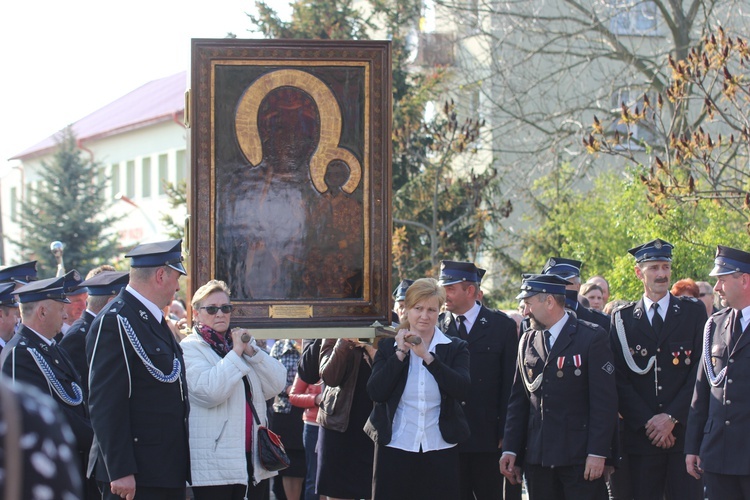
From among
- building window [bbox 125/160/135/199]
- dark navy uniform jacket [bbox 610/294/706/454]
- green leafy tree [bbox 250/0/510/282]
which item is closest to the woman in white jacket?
dark navy uniform jacket [bbox 610/294/706/454]

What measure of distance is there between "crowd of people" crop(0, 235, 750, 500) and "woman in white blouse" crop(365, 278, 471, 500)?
A: 0.01 meters

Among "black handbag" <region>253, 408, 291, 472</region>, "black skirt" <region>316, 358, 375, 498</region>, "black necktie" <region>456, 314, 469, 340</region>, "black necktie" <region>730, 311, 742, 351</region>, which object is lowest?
"black skirt" <region>316, 358, 375, 498</region>

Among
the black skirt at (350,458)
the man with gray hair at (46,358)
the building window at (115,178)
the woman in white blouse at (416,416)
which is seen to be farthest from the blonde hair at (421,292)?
the building window at (115,178)

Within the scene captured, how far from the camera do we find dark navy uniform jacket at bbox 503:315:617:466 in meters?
7.31

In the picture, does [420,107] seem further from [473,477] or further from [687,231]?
[473,477]

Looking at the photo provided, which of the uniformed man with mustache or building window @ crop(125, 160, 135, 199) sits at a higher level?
building window @ crop(125, 160, 135, 199)

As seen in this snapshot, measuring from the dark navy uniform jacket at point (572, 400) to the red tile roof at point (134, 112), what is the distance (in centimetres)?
3558

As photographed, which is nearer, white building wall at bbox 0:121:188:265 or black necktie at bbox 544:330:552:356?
black necktie at bbox 544:330:552:356

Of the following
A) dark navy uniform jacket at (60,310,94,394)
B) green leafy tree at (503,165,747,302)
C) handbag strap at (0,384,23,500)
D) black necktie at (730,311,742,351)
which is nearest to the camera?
handbag strap at (0,384,23,500)

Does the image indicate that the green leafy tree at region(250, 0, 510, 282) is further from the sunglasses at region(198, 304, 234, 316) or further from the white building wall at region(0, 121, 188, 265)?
the white building wall at region(0, 121, 188, 265)

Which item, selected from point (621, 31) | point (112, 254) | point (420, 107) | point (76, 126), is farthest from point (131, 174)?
point (420, 107)

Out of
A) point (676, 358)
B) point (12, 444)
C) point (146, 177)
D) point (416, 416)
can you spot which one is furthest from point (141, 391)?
point (146, 177)

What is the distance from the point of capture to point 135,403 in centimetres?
621

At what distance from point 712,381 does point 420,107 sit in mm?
13786
